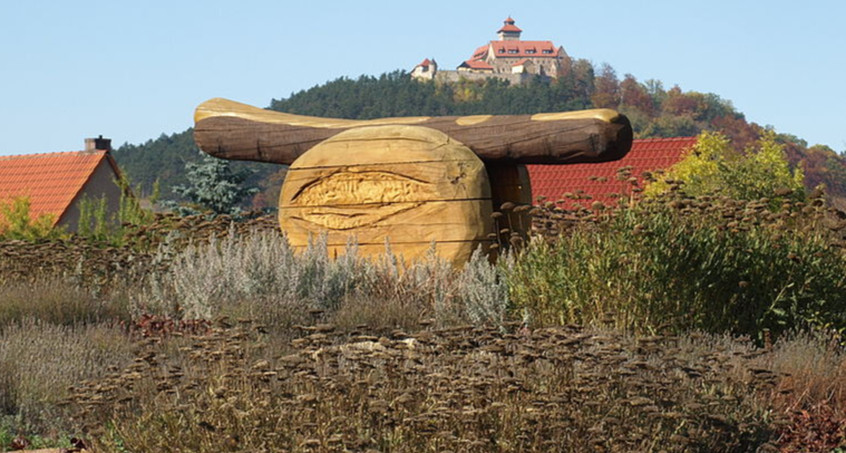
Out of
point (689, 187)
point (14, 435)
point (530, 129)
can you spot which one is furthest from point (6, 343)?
point (689, 187)

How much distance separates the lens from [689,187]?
18875 mm

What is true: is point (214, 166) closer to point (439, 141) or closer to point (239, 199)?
point (239, 199)

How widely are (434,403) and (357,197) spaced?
6375 millimetres

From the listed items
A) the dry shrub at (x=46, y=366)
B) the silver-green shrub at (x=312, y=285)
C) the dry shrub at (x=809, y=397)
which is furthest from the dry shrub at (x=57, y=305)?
the dry shrub at (x=809, y=397)

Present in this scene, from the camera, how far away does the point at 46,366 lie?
7.18 metres

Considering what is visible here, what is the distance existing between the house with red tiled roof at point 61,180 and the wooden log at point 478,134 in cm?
1789

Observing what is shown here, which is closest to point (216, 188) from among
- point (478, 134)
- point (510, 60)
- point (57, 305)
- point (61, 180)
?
point (61, 180)

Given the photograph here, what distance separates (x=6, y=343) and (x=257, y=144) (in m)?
5.30

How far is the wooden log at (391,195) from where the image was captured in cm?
1080

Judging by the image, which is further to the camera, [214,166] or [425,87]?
[425,87]

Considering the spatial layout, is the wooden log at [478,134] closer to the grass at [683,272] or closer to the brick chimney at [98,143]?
the grass at [683,272]

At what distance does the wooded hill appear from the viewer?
6750 cm

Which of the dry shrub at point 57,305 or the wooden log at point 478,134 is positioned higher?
the wooden log at point 478,134

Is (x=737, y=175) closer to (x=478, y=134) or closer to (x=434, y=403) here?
(x=478, y=134)
